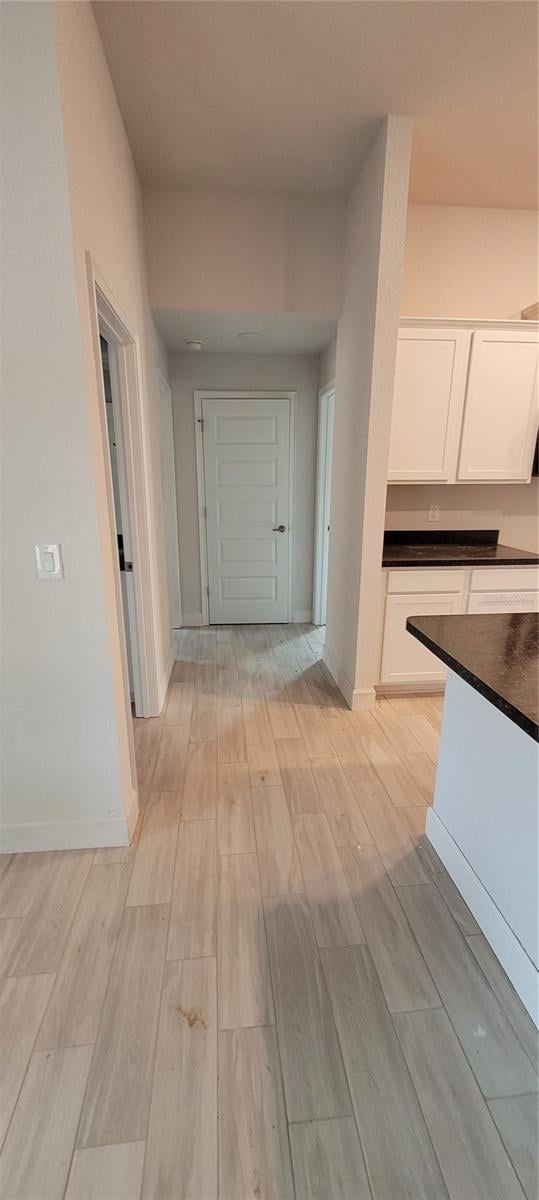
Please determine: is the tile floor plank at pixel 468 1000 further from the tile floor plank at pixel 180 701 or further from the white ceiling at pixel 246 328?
the white ceiling at pixel 246 328

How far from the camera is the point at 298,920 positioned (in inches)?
60.9

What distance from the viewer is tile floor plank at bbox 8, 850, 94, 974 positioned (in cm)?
141

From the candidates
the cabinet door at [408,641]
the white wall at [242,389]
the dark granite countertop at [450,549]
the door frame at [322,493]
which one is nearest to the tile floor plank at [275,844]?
the cabinet door at [408,641]

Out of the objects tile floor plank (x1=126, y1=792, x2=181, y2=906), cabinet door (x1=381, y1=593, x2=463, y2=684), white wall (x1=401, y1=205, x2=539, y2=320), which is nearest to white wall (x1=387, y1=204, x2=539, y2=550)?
white wall (x1=401, y1=205, x2=539, y2=320)

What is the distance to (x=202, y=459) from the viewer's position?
400 centimetres

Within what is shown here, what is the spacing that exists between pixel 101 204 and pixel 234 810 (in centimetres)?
231

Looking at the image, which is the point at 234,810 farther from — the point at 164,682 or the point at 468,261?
the point at 468,261

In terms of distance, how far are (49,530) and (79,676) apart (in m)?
0.49

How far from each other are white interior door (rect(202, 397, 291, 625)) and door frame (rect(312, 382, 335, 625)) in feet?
0.84

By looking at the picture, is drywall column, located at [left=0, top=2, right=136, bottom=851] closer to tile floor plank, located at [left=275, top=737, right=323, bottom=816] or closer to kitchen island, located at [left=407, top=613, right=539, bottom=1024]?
tile floor plank, located at [left=275, top=737, right=323, bottom=816]

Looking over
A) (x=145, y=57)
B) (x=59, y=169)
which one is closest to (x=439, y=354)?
(x=145, y=57)

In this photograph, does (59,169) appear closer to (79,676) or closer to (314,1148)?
(79,676)

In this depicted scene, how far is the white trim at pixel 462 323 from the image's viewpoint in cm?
267

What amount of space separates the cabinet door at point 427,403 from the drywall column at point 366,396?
27 cm
